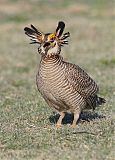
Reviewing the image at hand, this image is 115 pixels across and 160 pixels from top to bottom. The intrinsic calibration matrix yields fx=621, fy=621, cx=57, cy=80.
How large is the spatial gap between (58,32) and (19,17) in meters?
25.5

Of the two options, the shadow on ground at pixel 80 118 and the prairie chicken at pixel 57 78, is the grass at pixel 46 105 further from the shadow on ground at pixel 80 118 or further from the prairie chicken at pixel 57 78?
the prairie chicken at pixel 57 78

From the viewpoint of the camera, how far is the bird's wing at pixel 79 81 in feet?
29.4

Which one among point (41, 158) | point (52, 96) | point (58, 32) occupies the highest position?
point (58, 32)

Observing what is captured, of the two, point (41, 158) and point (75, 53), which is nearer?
point (41, 158)

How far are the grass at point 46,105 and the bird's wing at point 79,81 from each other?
52cm

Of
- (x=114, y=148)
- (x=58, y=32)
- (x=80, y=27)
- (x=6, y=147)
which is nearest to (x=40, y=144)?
(x=6, y=147)

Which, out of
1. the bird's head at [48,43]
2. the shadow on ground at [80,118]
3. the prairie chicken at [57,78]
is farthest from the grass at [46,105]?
the bird's head at [48,43]

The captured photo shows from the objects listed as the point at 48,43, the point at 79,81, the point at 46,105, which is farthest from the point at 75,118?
the point at 46,105

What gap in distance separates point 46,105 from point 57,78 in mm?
2894

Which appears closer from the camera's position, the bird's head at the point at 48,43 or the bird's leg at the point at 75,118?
the bird's head at the point at 48,43

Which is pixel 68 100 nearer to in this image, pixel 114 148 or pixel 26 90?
pixel 114 148

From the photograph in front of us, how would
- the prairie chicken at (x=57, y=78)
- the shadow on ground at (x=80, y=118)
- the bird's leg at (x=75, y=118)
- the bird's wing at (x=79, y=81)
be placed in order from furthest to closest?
the shadow on ground at (x=80, y=118) < the bird's leg at (x=75, y=118) < the bird's wing at (x=79, y=81) < the prairie chicken at (x=57, y=78)

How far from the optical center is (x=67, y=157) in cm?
754

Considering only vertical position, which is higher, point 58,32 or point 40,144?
point 58,32
